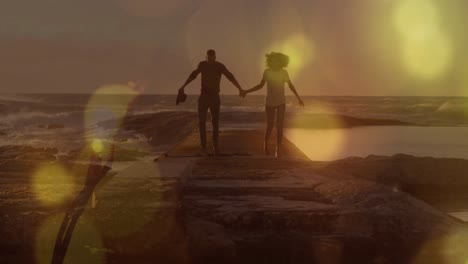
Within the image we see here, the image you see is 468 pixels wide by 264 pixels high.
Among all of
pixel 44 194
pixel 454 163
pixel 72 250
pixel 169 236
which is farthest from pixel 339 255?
pixel 454 163

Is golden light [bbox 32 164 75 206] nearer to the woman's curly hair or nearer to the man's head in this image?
the man's head

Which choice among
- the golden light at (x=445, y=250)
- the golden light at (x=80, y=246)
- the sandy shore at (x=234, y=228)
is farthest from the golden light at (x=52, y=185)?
the golden light at (x=445, y=250)

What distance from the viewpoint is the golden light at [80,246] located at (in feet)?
→ 16.1

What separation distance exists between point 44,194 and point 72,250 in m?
1.71

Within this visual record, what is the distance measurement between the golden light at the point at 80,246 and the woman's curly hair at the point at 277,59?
18.6ft

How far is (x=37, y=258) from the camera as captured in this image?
4957 mm

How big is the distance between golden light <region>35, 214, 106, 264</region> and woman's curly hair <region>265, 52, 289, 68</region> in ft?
18.6

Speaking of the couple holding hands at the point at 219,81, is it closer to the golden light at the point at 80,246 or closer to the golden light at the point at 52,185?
the golden light at the point at 52,185

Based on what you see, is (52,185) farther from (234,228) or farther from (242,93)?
(242,93)

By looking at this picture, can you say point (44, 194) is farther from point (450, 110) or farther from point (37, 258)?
point (450, 110)

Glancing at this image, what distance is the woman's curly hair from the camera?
10.1 m

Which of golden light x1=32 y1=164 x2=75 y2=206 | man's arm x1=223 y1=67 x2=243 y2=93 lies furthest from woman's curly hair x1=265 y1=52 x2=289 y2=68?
golden light x1=32 y1=164 x2=75 y2=206

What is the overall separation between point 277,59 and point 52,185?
4.55 metres

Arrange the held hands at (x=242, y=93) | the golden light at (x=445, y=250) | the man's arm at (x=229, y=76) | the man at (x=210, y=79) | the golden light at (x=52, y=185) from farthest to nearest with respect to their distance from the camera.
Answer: the held hands at (x=242, y=93) → the man's arm at (x=229, y=76) → the man at (x=210, y=79) → the golden light at (x=52, y=185) → the golden light at (x=445, y=250)
